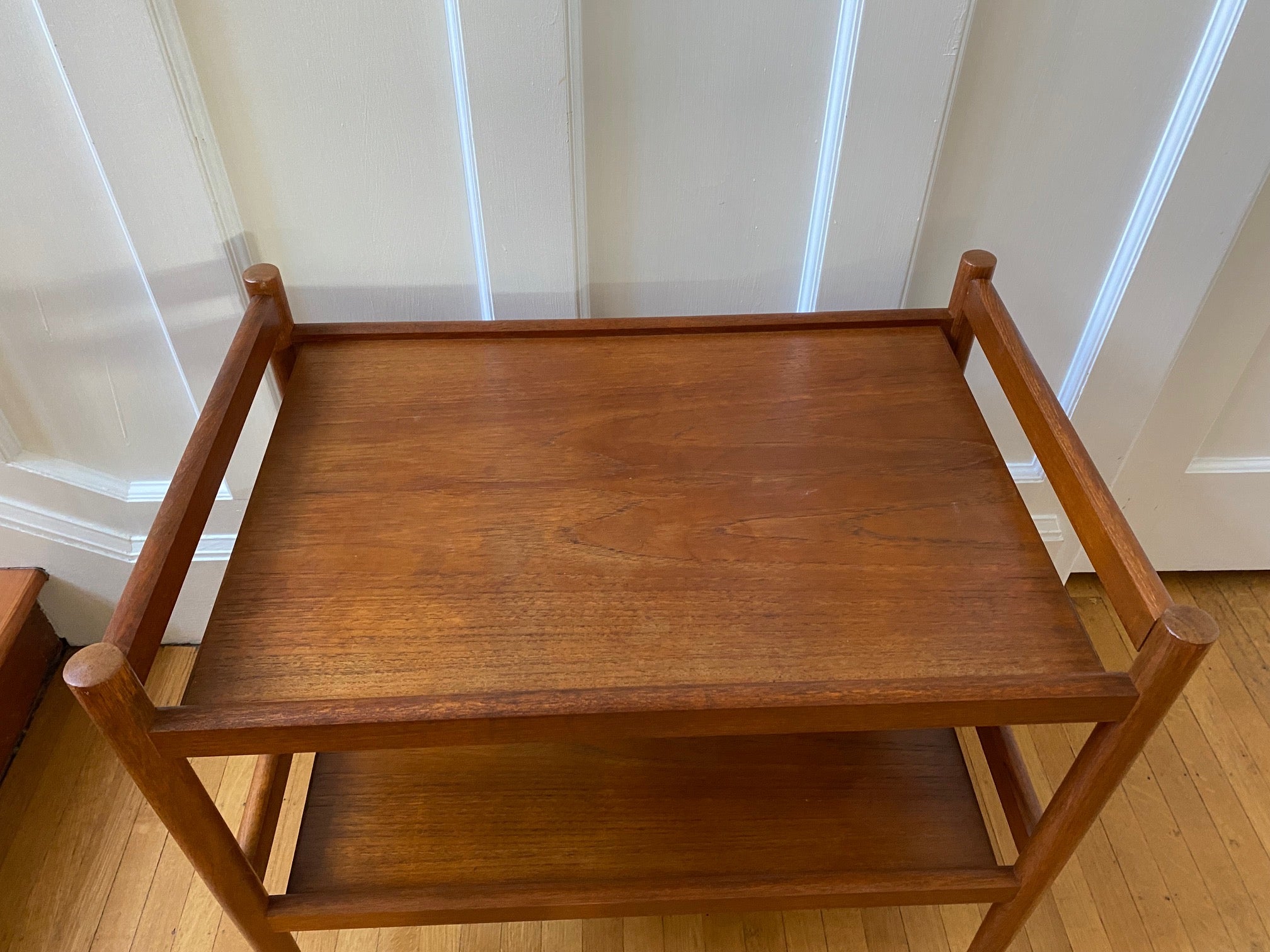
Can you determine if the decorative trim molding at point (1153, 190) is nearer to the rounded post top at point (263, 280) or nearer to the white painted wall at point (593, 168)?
the white painted wall at point (593, 168)

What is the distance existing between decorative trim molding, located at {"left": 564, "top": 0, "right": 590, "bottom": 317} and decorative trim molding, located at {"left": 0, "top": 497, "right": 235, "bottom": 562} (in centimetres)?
59

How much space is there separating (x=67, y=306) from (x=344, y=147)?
0.39 meters

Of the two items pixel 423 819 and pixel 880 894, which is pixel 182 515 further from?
pixel 880 894

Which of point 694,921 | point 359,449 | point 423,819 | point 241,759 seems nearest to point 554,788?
point 423,819

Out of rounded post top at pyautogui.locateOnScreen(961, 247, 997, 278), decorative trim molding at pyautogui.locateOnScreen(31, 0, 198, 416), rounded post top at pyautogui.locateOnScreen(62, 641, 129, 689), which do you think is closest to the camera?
rounded post top at pyautogui.locateOnScreen(62, 641, 129, 689)

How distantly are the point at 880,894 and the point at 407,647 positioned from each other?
0.50 m

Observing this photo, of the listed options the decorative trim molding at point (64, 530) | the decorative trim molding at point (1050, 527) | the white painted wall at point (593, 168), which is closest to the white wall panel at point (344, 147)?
the white painted wall at point (593, 168)

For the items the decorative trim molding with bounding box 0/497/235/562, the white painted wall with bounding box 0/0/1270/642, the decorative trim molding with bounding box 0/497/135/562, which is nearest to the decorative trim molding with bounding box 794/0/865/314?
the white painted wall with bounding box 0/0/1270/642

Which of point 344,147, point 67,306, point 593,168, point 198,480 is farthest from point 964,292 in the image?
point 67,306

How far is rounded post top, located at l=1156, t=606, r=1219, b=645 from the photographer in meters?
0.61

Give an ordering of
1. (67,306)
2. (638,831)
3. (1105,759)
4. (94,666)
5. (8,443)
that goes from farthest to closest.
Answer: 1. (8,443)
2. (67,306)
3. (638,831)
4. (1105,759)
5. (94,666)

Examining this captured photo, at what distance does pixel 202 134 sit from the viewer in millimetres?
878

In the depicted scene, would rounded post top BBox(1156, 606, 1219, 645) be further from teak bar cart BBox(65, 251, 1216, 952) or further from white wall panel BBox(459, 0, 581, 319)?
white wall panel BBox(459, 0, 581, 319)

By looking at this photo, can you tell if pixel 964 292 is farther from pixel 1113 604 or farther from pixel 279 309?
pixel 279 309
